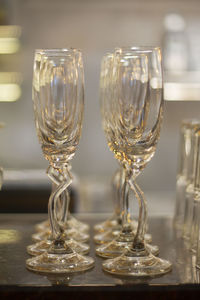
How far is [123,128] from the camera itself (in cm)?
71

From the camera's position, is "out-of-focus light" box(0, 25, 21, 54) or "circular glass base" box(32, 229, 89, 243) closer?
"circular glass base" box(32, 229, 89, 243)

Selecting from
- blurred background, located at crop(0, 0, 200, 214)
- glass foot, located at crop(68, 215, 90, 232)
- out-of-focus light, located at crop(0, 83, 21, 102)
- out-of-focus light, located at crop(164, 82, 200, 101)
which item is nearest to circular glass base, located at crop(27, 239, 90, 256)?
glass foot, located at crop(68, 215, 90, 232)

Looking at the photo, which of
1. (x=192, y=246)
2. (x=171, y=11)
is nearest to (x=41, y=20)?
(x=171, y=11)

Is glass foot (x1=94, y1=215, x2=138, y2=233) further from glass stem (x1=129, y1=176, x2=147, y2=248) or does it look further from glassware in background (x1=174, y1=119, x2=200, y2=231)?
glass stem (x1=129, y1=176, x2=147, y2=248)

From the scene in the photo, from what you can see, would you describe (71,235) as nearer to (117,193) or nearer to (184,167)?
(117,193)

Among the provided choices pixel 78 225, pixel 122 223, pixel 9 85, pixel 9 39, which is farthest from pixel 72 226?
pixel 9 85

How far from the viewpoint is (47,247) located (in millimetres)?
789

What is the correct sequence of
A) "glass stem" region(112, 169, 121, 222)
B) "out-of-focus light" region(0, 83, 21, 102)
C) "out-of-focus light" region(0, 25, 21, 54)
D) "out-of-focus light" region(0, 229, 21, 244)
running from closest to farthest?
1. "out-of-focus light" region(0, 229, 21, 244)
2. "glass stem" region(112, 169, 121, 222)
3. "out-of-focus light" region(0, 25, 21, 54)
4. "out-of-focus light" region(0, 83, 21, 102)

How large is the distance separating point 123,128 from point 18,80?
2.68m

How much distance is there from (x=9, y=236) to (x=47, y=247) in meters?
0.11

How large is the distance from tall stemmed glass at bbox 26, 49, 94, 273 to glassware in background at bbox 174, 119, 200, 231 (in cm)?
27

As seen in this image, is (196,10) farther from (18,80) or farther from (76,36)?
(18,80)

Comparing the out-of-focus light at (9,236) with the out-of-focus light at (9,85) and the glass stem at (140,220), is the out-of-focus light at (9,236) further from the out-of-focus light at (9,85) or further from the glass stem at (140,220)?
the out-of-focus light at (9,85)

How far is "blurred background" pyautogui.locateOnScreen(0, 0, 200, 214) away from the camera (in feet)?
10.4
